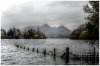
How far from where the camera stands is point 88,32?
3275 centimetres

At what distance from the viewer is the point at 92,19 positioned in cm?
3183

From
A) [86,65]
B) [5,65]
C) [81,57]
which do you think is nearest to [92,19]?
[86,65]

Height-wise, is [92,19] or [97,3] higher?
[97,3]

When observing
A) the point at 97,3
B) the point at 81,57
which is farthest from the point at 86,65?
the point at 97,3

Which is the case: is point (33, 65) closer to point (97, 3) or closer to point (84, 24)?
point (84, 24)

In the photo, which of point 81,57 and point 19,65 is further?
point 81,57

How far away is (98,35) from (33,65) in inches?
449

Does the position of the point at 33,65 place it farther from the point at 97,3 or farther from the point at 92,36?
the point at 97,3

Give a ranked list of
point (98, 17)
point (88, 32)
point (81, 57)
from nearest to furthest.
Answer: point (98, 17) < point (88, 32) < point (81, 57)

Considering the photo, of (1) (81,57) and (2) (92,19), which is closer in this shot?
(2) (92,19)

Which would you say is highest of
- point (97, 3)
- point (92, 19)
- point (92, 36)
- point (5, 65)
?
point (97, 3)

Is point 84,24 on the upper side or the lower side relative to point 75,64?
upper

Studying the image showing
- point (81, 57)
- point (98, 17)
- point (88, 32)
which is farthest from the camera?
point (81, 57)

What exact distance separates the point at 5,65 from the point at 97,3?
17.9 meters
